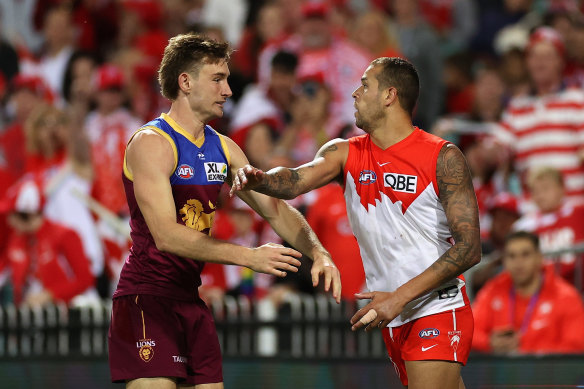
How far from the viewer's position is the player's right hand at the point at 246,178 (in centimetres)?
445

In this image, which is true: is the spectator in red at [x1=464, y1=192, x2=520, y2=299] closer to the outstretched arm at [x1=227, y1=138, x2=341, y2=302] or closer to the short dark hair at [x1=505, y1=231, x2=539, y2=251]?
the short dark hair at [x1=505, y1=231, x2=539, y2=251]

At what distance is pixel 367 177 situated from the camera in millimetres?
4875

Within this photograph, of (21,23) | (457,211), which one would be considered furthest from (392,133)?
(21,23)

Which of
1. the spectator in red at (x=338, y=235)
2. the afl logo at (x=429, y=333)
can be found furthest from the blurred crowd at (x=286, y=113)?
the afl logo at (x=429, y=333)

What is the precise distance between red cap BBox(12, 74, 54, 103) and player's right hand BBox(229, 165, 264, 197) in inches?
298

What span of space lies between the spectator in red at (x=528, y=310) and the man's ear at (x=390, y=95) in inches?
130

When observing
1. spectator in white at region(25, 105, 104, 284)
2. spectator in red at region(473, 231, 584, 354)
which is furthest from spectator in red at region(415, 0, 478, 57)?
spectator in red at region(473, 231, 584, 354)

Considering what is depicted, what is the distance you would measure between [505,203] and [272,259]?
16.4ft

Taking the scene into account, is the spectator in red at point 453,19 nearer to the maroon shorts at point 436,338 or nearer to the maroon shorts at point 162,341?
the maroon shorts at point 436,338

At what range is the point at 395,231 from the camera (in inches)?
190

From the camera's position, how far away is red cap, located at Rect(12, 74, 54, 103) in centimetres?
1170

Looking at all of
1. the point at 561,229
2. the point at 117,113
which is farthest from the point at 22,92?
the point at 561,229

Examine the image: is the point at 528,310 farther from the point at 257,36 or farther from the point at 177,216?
the point at 257,36

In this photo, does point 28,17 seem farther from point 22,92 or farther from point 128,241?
point 128,241
